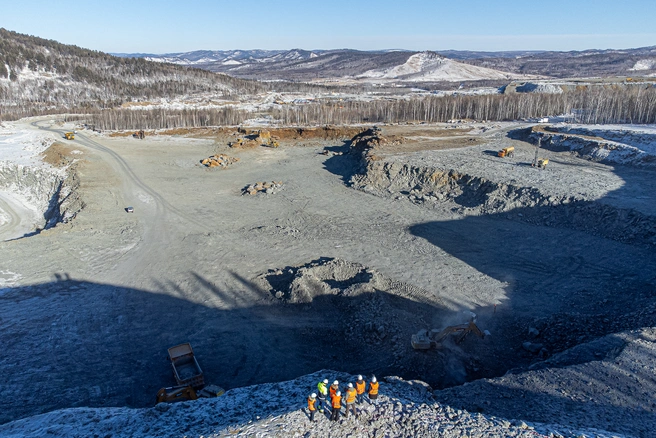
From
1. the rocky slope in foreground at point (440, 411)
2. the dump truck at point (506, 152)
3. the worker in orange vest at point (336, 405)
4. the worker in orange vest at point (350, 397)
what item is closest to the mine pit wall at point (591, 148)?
the dump truck at point (506, 152)

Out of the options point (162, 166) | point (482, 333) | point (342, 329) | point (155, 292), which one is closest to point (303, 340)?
point (342, 329)

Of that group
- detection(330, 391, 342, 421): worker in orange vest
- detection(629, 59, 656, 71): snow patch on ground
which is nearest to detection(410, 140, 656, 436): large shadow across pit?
detection(330, 391, 342, 421): worker in orange vest

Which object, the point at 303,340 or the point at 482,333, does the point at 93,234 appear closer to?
the point at 303,340

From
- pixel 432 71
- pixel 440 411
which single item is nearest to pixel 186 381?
pixel 440 411

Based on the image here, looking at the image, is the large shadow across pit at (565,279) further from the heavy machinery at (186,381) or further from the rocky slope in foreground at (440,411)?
the heavy machinery at (186,381)

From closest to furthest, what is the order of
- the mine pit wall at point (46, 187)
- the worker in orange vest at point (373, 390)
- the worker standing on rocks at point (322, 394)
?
1. the worker standing on rocks at point (322, 394)
2. the worker in orange vest at point (373, 390)
3. the mine pit wall at point (46, 187)

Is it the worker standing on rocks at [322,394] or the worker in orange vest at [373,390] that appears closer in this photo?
the worker standing on rocks at [322,394]

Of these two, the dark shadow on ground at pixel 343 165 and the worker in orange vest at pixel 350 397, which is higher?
the dark shadow on ground at pixel 343 165

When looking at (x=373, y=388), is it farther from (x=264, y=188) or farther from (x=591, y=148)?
(x=591, y=148)
